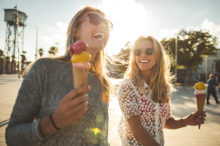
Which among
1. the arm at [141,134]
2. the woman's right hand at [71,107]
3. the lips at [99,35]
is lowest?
the arm at [141,134]

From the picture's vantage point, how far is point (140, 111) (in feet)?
Result: 6.54

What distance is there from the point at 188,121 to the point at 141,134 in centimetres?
80

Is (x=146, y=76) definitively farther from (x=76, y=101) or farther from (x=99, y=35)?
(x=76, y=101)

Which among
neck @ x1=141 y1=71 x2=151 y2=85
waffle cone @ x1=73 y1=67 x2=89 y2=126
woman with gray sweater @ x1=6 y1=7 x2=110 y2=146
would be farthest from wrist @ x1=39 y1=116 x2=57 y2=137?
neck @ x1=141 y1=71 x2=151 y2=85

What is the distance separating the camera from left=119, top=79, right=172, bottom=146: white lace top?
6.39 feet

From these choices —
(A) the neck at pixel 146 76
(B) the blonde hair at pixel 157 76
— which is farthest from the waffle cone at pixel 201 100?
(A) the neck at pixel 146 76

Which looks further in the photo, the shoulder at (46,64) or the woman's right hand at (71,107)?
the shoulder at (46,64)

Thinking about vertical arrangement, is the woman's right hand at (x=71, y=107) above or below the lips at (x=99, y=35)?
below

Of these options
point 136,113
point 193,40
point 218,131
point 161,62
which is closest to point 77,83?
point 136,113

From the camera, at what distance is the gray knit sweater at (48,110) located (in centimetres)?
109

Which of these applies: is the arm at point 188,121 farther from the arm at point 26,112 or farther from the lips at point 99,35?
the arm at point 26,112

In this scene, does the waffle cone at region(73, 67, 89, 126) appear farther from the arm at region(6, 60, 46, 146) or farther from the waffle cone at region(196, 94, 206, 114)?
the waffle cone at region(196, 94, 206, 114)

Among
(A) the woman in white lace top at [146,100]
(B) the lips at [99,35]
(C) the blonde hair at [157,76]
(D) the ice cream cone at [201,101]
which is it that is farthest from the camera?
(C) the blonde hair at [157,76]

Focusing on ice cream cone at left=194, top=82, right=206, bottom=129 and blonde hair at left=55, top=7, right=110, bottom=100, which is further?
ice cream cone at left=194, top=82, right=206, bottom=129
